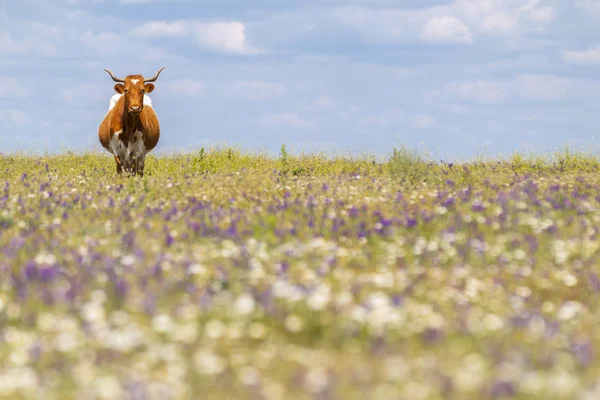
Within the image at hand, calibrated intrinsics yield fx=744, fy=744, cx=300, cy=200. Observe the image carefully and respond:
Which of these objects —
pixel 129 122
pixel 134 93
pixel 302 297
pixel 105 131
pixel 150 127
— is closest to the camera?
pixel 302 297

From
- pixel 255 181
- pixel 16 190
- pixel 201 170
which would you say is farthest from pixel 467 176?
pixel 16 190

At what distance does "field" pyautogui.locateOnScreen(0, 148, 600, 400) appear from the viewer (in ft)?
15.0

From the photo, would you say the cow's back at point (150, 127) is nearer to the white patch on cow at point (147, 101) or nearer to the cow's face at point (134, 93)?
the white patch on cow at point (147, 101)

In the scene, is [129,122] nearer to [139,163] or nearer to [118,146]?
[118,146]

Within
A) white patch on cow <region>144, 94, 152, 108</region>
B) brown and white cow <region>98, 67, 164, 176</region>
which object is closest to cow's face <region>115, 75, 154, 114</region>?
brown and white cow <region>98, 67, 164, 176</region>

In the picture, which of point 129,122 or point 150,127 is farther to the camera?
point 150,127

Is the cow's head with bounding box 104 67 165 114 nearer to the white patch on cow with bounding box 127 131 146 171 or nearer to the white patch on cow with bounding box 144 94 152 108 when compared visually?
the white patch on cow with bounding box 127 131 146 171

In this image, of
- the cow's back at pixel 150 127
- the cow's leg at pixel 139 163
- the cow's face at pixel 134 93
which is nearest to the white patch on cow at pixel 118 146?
the cow's leg at pixel 139 163

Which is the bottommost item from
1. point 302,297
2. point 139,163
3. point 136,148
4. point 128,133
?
point 302,297

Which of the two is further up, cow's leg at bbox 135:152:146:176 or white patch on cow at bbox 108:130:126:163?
white patch on cow at bbox 108:130:126:163

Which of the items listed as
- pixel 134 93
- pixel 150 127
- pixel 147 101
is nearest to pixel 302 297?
pixel 134 93

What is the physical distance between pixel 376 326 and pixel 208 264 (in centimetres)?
263

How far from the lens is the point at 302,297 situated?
18.3ft

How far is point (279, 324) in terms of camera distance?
18.1 feet
